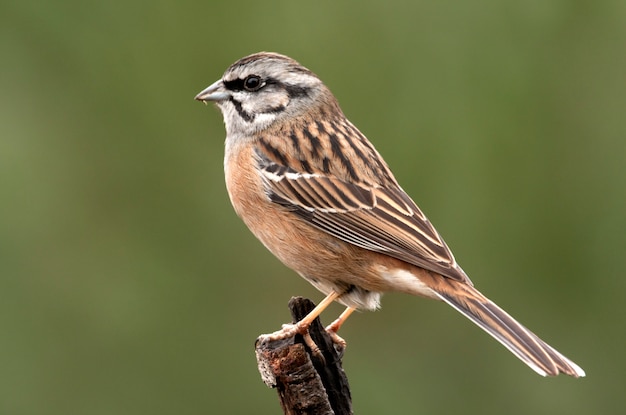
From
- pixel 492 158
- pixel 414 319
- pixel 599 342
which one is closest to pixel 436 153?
pixel 492 158

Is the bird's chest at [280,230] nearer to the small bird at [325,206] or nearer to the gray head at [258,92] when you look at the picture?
the small bird at [325,206]


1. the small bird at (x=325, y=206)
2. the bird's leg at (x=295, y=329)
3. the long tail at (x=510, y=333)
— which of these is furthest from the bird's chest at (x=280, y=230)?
the long tail at (x=510, y=333)

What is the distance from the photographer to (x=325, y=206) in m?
7.02

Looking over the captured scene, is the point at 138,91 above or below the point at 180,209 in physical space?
above

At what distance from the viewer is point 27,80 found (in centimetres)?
925

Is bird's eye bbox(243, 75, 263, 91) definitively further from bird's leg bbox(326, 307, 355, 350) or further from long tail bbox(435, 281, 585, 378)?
long tail bbox(435, 281, 585, 378)

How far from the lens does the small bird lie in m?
6.64

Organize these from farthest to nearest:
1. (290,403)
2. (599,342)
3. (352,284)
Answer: (599,342)
(352,284)
(290,403)

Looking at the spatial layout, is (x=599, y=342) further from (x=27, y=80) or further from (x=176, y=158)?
(x=27, y=80)

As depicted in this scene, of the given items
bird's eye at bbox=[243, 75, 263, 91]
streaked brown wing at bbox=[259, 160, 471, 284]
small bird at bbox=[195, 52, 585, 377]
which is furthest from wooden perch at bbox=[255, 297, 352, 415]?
bird's eye at bbox=[243, 75, 263, 91]

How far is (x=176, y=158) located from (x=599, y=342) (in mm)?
3264

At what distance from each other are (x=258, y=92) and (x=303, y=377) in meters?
2.17

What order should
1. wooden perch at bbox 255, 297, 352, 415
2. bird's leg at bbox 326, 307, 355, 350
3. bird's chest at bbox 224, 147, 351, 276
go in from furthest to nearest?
bird's leg at bbox 326, 307, 355, 350 → bird's chest at bbox 224, 147, 351, 276 → wooden perch at bbox 255, 297, 352, 415

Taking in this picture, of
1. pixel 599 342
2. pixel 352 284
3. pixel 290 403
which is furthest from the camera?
Result: pixel 599 342
